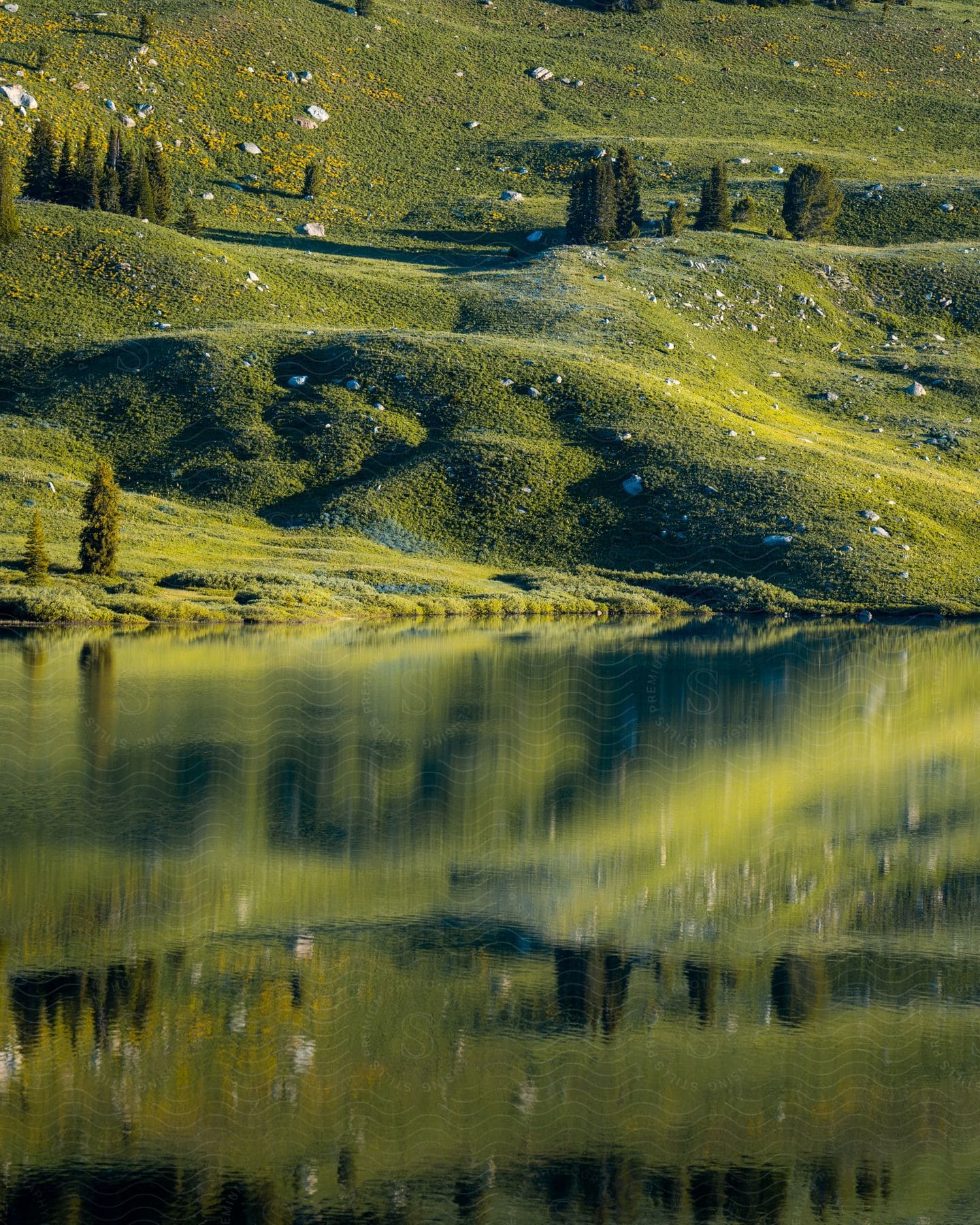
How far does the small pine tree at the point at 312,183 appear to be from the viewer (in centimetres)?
15775

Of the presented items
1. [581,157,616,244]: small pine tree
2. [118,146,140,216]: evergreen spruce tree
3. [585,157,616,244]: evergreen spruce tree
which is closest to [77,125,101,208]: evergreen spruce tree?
[118,146,140,216]: evergreen spruce tree

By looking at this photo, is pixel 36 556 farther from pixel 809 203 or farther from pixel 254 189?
pixel 809 203

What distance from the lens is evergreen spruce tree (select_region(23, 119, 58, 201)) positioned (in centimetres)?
13388

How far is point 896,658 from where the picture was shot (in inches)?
2446

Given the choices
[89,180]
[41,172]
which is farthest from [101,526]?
[41,172]

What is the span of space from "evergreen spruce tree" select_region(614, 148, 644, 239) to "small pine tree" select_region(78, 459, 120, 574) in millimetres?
86236

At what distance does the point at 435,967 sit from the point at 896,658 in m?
46.1

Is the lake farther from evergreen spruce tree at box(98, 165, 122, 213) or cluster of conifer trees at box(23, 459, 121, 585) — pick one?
evergreen spruce tree at box(98, 165, 122, 213)

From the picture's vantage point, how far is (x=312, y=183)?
6216 inches

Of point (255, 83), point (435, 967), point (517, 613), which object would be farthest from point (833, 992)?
point (255, 83)

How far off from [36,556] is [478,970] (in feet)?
183

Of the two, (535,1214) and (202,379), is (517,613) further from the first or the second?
(535,1214)

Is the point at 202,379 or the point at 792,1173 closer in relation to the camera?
the point at 792,1173

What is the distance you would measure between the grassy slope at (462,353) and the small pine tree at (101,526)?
296 cm
